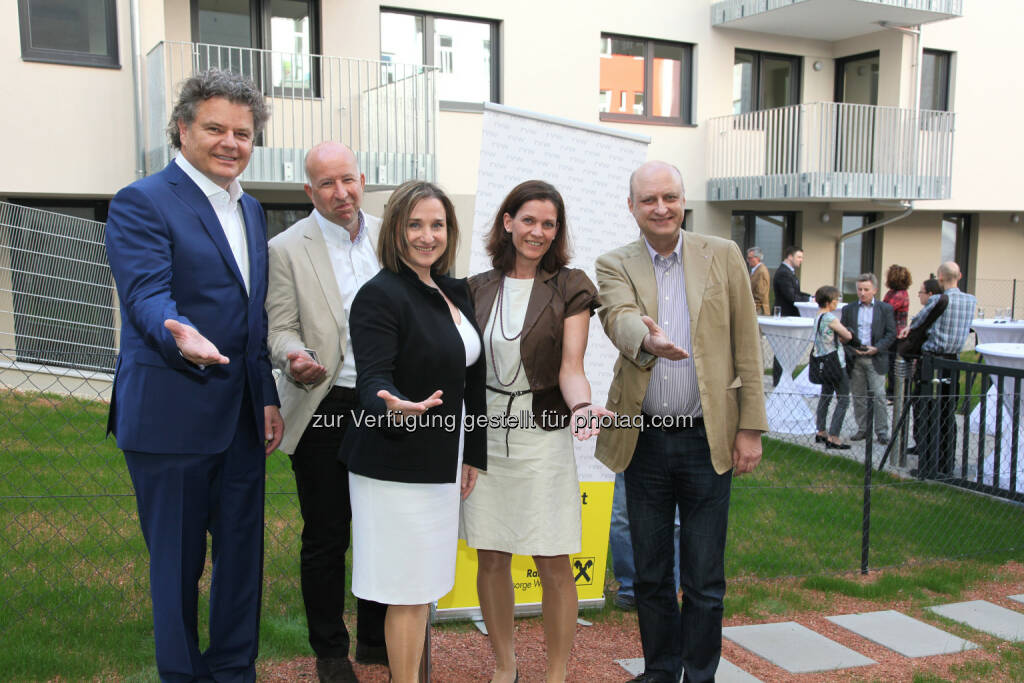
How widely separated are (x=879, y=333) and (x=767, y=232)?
7459 mm

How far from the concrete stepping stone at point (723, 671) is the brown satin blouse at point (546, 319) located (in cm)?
127

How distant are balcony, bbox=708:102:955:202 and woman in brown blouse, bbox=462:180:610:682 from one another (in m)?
11.6

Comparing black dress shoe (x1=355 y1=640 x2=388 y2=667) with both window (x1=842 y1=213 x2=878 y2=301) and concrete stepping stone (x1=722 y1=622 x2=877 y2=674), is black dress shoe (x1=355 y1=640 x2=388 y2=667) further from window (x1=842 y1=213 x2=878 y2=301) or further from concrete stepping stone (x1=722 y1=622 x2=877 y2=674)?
window (x1=842 y1=213 x2=878 y2=301)

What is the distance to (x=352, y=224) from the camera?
3.22 meters

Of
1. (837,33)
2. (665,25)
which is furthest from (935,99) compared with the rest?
(665,25)

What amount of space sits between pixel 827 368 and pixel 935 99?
1019 centimetres

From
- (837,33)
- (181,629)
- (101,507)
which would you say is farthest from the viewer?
(837,33)

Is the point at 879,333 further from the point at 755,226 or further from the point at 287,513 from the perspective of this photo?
the point at 755,226

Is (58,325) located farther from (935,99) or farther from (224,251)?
(935,99)

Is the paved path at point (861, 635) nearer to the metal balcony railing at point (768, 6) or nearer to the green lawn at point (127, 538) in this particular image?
the green lawn at point (127, 538)

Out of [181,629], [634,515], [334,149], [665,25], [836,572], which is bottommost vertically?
[836,572]

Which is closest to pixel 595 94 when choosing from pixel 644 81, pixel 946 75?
pixel 644 81

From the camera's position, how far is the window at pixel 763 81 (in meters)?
14.6

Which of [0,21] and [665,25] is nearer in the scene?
[0,21]
